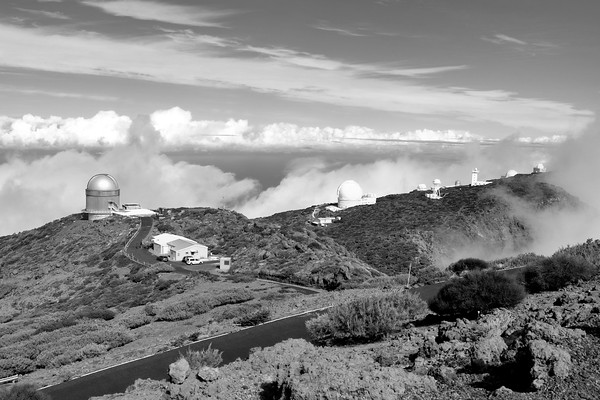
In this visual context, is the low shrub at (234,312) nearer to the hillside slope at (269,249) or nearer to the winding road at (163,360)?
the winding road at (163,360)

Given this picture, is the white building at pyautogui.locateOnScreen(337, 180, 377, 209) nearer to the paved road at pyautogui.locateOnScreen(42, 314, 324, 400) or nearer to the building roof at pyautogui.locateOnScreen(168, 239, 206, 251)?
the building roof at pyautogui.locateOnScreen(168, 239, 206, 251)

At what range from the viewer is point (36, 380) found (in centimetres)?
1444

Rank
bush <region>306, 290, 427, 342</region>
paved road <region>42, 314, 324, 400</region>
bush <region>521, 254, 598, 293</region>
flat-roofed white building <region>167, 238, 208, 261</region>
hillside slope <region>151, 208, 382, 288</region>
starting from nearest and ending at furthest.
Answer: paved road <region>42, 314, 324, 400</region> < bush <region>306, 290, 427, 342</region> < bush <region>521, 254, 598, 293</region> < hillside slope <region>151, 208, 382, 288</region> < flat-roofed white building <region>167, 238, 208, 261</region>

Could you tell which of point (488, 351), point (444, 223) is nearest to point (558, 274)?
point (488, 351)

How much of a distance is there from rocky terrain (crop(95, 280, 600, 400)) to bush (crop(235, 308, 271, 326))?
676 centimetres

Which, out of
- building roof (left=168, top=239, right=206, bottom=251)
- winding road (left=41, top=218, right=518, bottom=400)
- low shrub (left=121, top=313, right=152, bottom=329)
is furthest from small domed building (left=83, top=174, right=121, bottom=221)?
winding road (left=41, top=218, right=518, bottom=400)

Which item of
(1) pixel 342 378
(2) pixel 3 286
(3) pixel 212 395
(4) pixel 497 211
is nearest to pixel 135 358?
(3) pixel 212 395

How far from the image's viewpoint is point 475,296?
14586 millimetres

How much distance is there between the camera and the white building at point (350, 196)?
8244 cm

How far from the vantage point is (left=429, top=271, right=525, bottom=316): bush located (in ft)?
47.6

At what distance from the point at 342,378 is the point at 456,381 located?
6.53ft

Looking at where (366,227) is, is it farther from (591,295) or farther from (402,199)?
(591,295)

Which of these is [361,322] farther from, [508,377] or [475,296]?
[508,377]

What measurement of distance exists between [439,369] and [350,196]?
243 feet
